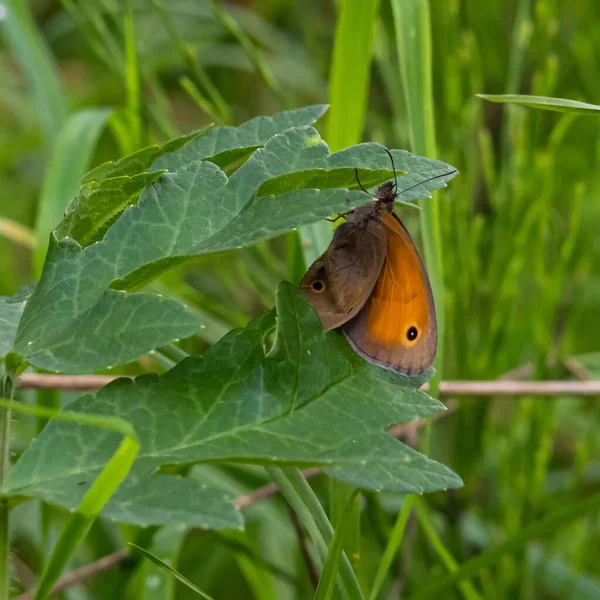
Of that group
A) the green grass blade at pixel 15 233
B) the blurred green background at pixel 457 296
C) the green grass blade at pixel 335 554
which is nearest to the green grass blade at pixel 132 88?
the blurred green background at pixel 457 296

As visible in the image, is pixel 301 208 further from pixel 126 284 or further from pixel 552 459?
pixel 552 459

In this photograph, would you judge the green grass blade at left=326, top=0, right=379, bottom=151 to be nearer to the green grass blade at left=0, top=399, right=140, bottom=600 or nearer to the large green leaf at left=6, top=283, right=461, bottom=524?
the large green leaf at left=6, top=283, right=461, bottom=524

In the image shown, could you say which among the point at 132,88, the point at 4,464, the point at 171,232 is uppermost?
the point at 132,88

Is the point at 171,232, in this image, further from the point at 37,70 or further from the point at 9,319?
the point at 37,70

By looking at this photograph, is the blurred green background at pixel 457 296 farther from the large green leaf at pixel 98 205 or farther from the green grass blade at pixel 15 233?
the large green leaf at pixel 98 205

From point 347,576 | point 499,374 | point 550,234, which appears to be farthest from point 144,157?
point 550,234

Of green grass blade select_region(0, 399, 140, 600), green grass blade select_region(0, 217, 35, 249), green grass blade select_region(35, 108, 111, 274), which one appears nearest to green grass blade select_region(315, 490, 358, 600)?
green grass blade select_region(0, 399, 140, 600)

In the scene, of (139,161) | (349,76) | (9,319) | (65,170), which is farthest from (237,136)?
(65,170)
